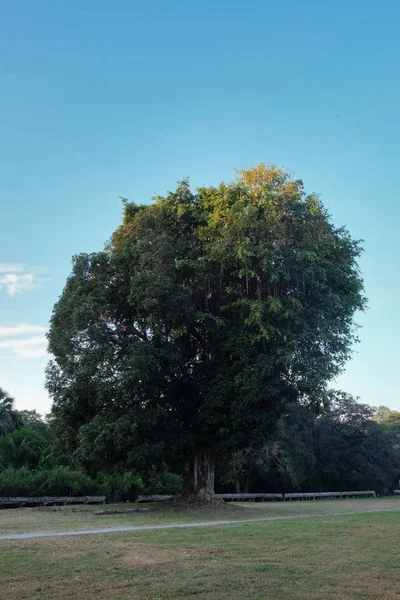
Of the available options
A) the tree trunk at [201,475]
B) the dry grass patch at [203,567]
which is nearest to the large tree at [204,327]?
the tree trunk at [201,475]

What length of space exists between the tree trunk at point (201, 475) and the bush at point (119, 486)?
5998 mm

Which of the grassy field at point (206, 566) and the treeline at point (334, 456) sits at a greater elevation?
the treeline at point (334, 456)

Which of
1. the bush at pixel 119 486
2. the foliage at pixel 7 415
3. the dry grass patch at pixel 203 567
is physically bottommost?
the dry grass patch at pixel 203 567

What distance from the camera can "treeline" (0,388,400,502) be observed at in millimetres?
30234

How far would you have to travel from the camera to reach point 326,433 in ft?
164

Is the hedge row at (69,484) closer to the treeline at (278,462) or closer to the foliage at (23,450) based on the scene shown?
the treeline at (278,462)

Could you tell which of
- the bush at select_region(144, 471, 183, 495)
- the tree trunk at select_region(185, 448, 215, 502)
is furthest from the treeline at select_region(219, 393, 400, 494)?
the tree trunk at select_region(185, 448, 215, 502)

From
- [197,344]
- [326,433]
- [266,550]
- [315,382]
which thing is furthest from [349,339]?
[326,433]

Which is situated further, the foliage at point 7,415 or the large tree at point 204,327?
the foliage at point 7,415

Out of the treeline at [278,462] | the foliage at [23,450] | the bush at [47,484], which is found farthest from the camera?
the foliage at [23,450]

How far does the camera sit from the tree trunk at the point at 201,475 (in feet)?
82.3

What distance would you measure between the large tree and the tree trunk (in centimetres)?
6

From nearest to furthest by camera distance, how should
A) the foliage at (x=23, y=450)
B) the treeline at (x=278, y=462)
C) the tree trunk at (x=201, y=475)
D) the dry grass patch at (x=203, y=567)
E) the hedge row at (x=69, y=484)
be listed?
the dry grass patch at (x=203, y=567)
the tree trunk at (x=201, y=475)
the hedge row at (x=69, y=484)
the treeline at (x=278, y=462)
the foliage at (x=23, y=450)

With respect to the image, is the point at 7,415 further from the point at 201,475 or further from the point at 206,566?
the point at 206,566
